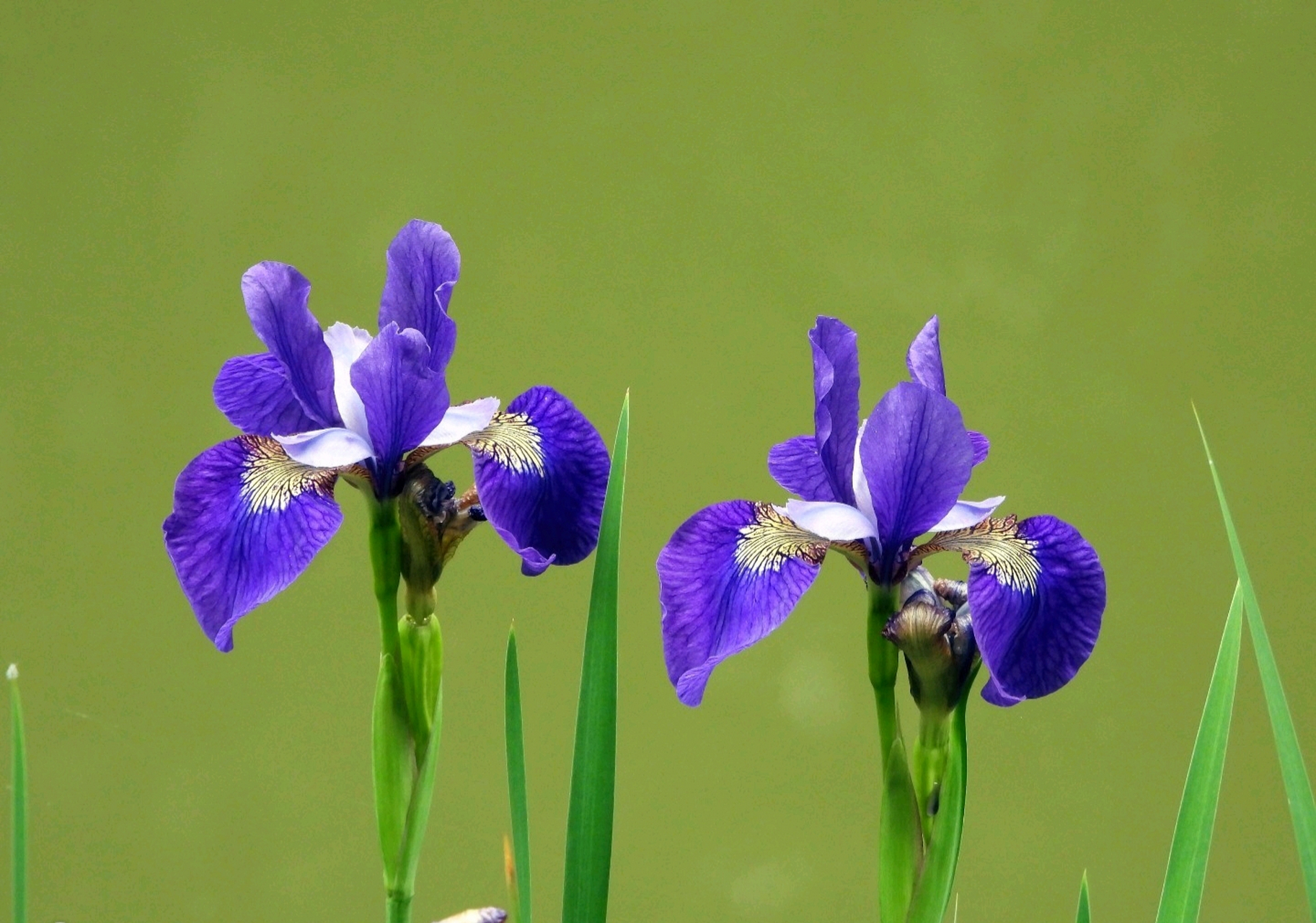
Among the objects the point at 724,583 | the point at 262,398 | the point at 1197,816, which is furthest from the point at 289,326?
the point at 1197,816

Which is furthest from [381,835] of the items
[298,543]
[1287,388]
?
[1287,388]

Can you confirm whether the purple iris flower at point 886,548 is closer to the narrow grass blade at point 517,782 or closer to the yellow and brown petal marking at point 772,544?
the yellow and brown petal marking at point 772,544

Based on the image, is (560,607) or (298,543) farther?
(560,607)

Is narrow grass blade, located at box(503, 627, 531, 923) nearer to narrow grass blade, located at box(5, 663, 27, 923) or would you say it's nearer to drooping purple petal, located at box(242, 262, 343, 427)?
drooping purple petal, located at box(242, 262, 343, 427)

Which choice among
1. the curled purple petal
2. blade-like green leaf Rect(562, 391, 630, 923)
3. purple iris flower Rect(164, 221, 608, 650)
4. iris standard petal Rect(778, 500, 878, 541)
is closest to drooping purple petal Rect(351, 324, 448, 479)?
purple iris flower Rect(164, 221, 608, 650)

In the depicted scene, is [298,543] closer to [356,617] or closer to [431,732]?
[431,732]

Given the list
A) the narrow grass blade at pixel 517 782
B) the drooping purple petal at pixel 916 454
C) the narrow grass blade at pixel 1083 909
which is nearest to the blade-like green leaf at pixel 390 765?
the narrow grass blade at pixel 517 782

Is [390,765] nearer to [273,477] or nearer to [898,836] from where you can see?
[273,477]
